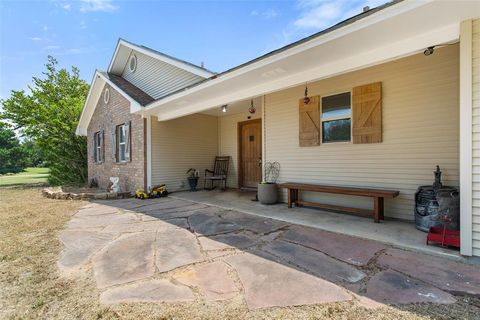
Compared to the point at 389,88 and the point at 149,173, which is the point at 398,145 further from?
the point at 149,173

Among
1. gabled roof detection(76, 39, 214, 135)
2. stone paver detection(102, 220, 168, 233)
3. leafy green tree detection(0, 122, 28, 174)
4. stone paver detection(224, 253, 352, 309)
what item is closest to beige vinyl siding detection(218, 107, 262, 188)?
gabled roof detection(76, 39, 214, 135)

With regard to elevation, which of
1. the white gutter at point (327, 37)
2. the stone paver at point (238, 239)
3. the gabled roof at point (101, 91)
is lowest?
the stone paver at point (238, 239)

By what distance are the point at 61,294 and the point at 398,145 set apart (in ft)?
16.2

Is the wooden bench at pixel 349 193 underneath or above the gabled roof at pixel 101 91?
underneath

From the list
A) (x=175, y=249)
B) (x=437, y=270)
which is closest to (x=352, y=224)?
(x=437, y=270)

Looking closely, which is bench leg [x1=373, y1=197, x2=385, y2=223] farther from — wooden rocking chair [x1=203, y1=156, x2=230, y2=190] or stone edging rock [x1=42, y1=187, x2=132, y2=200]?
stone edging rock [x1=42, y1=187, x2=132, y2=200]

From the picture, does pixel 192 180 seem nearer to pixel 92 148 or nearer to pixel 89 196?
pixel 89 196

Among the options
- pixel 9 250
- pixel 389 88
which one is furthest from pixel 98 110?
pixel 389 88

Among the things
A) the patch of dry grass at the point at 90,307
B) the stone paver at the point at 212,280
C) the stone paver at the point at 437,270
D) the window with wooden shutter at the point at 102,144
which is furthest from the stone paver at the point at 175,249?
the window with wooden shutter at the point at 102,144

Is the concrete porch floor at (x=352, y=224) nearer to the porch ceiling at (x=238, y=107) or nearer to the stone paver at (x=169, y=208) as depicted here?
the stone paver at (x=169, y=208)

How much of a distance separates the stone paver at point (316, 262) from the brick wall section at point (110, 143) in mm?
5613

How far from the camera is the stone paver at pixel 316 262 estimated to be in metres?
2.27

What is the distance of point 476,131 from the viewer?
99.7 inches

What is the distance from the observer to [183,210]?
5246 millimetres
